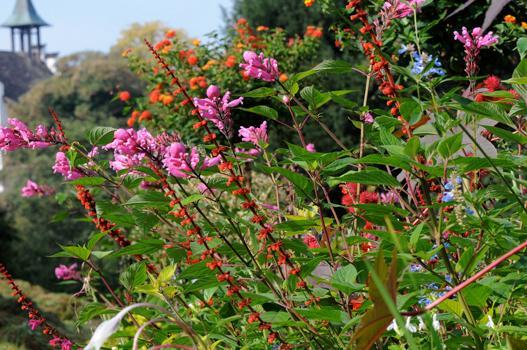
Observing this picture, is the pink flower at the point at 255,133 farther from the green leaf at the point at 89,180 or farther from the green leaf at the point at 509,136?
the green leaf at the point at 509,136

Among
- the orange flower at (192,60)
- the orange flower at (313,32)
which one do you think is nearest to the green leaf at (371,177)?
the orange flower at (192,60)

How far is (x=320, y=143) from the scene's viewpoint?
1489 cm

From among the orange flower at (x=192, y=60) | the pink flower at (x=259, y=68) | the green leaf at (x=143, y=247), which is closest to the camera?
the pink flower at (x=259, y=68)

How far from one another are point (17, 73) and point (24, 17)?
30160mm

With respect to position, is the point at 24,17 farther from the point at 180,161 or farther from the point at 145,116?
the point at 180,161

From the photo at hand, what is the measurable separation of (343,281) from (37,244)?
25.8m

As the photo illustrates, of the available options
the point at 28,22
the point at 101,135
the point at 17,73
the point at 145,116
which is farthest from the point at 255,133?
the point at 28,22

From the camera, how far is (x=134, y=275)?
2.00m

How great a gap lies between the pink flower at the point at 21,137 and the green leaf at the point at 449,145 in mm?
987

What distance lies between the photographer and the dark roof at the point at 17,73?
54619 mm

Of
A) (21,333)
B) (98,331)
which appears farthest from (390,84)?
(21,333)

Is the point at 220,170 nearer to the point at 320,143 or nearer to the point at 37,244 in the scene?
the point at 320,143

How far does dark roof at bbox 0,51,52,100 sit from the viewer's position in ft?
179

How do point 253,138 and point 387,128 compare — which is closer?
point 387,128
